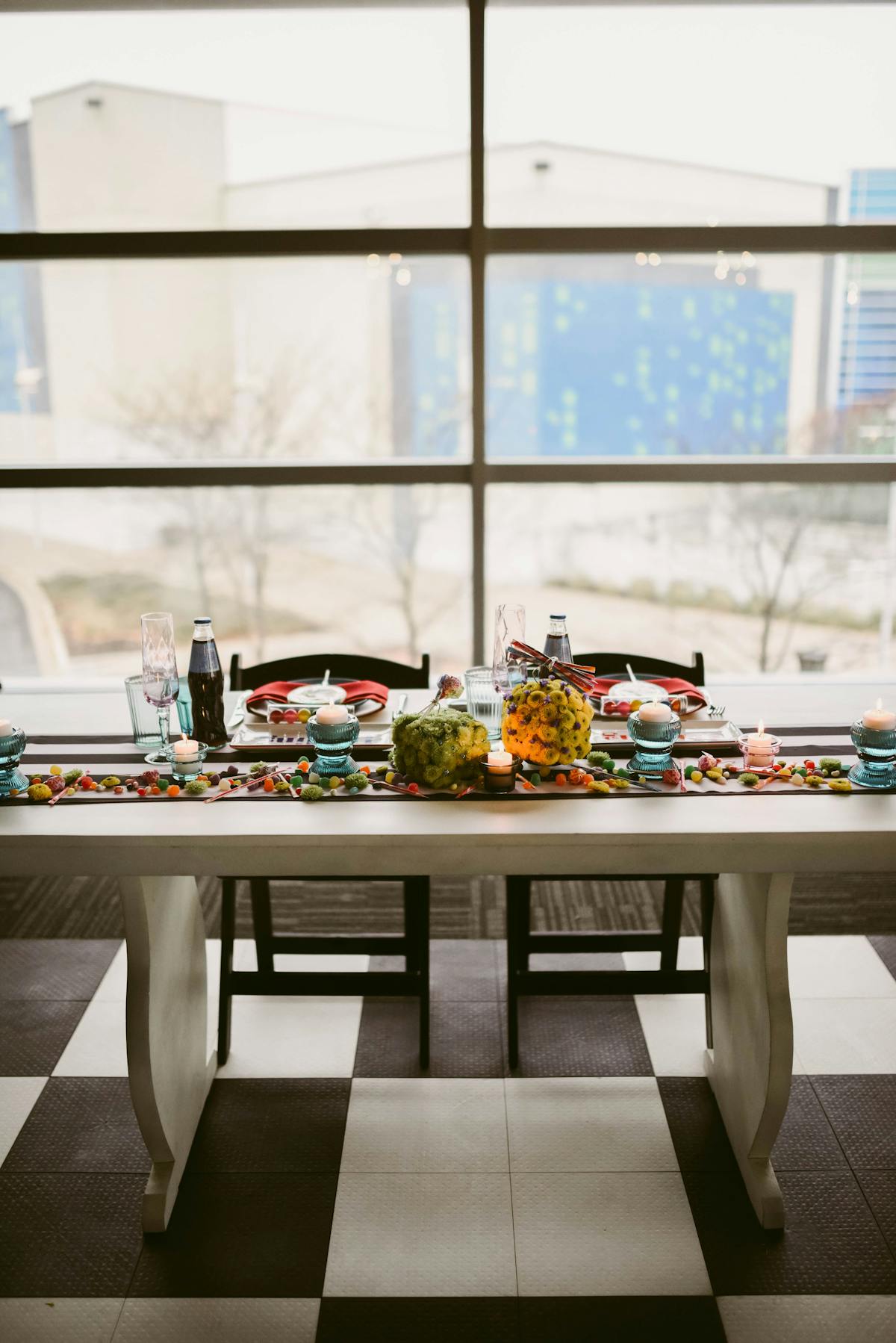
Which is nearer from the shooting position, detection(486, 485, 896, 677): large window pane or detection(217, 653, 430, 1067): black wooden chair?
detection(217, 653, 430, 1067): black wooden chair

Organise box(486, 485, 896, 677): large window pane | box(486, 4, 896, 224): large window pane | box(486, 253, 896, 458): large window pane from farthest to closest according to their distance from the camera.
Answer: box(486, 485, 896, 677): large window pane, box(486, 253, 896, 458): large window pane, box(486, 4, 896, 224): large window pane

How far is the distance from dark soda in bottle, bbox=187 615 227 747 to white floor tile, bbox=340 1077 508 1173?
770mm

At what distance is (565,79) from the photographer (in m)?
3.49

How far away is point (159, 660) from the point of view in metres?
2.01

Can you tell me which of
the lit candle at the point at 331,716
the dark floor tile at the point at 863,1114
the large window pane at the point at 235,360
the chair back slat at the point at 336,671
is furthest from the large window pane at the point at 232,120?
the dark floor tile at the point at 863,1114

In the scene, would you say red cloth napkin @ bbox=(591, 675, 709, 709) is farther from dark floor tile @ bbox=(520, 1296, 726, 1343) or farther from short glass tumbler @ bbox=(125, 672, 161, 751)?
dark floor tile @ bbox=(520, 1296, 726, 1343)

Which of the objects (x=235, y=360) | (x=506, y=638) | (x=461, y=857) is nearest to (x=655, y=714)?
(x=506, y=638)

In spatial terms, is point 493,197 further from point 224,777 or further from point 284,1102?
point 284,1102

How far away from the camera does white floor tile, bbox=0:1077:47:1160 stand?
6.93 ft

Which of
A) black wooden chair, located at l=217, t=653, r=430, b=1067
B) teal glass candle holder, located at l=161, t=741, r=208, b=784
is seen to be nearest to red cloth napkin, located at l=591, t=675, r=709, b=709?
black wooden chair, located at l=217, t=653, r=430, b=1067

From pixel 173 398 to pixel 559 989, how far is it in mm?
2350

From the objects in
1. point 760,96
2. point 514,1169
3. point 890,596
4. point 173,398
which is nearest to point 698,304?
point 760,96

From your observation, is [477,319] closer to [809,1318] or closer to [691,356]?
[691,356]

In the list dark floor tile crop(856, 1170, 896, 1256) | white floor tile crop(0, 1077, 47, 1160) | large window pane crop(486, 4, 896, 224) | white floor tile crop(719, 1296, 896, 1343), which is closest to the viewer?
A: white floor tile crop(719, 1296, 896, 1343)
